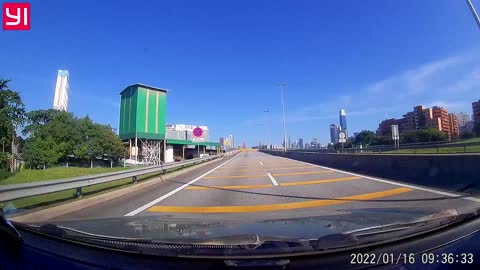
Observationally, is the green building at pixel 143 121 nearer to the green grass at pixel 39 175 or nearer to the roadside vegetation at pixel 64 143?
the roadside vegetation at pixel 64 143

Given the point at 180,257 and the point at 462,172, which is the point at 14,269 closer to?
the point at 180,257

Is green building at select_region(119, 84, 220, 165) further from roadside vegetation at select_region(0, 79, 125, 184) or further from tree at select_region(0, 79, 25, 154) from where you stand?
tree at select_region(0, 79, 25, 154)

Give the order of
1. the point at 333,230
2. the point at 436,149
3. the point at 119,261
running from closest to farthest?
the point at 119,261 < the point at 333,230 < the point at 436,149

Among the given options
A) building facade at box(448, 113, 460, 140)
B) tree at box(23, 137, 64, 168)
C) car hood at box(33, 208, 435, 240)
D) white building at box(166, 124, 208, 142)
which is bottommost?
car hood at box(33, 208, 435, 240)

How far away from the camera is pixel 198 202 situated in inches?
376

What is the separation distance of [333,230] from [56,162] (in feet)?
219

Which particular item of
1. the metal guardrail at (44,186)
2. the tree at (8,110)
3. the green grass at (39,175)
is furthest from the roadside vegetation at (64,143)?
the metal guardrail at (44,186)

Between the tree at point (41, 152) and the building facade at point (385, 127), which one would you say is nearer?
the tree at point (41, 152)

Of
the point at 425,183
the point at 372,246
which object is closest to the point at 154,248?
the point at 372,246

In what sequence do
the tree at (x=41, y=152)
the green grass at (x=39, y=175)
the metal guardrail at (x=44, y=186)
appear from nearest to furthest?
1. the metal guardrail at (x=44, y=186)
2. the green grass at (x=39, y=175)
3. the tree at (x=41, y=152)

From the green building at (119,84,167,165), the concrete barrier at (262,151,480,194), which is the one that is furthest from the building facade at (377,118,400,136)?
the concrete barrier at (262,151,480,194)

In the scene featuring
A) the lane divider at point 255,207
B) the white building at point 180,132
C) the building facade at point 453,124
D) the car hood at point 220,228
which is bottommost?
the lane divider at point 255,207

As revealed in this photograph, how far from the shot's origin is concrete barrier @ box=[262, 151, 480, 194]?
923cm

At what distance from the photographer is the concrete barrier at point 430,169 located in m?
9.23
